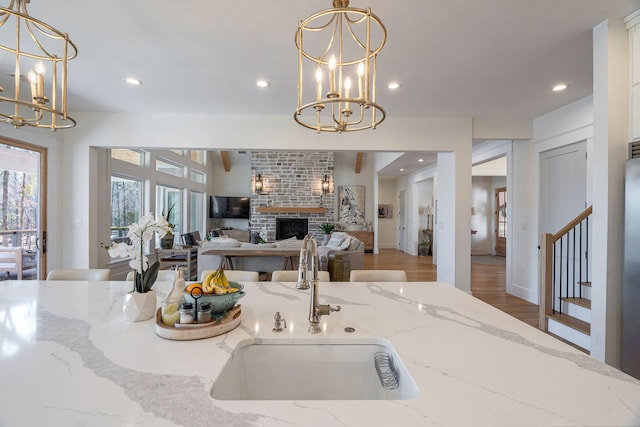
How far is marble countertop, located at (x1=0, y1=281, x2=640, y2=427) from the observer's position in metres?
0.66

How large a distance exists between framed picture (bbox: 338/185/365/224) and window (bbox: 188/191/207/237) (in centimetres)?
420

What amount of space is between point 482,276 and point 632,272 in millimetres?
4022

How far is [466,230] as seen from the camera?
3969 millimetres

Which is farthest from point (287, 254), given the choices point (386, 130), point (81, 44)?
point (81, 44)

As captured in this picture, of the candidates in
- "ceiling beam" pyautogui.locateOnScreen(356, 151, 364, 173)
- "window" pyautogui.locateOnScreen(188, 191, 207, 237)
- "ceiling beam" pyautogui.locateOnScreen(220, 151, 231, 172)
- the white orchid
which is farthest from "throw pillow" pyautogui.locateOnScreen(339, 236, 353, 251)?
"ceiling beam" pyautogui.locateOnScreen(220, 151, 231, 172)

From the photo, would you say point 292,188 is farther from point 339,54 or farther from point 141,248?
point 141,248

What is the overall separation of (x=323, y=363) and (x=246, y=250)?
341 cm

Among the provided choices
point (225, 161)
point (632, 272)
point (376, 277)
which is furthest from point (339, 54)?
point (225, 161)

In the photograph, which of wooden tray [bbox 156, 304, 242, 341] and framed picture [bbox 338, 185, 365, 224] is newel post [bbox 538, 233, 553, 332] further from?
framed picture [bbox 338, 185, 365, 224]

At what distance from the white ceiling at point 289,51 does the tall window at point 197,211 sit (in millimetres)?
4594

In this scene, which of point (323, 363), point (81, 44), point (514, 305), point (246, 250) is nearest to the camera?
point (323, 363)

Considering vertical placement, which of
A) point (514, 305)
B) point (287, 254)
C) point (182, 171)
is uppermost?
point (182, 171)

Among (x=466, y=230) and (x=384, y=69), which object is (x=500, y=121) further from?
(x=384, y=69)

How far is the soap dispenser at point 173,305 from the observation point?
43.8 inches
